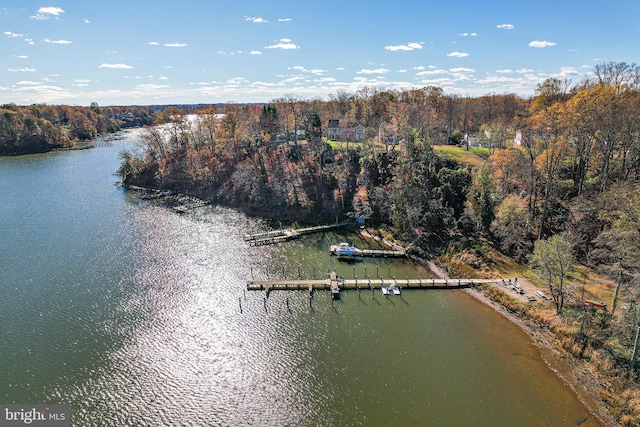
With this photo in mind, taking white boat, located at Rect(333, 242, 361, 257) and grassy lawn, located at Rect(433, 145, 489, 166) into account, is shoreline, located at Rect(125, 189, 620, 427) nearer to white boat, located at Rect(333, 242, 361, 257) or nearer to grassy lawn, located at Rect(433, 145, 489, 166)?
white boat, located at Rect(333, 242, 361, 257)

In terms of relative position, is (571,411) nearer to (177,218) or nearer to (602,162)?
(602,162)

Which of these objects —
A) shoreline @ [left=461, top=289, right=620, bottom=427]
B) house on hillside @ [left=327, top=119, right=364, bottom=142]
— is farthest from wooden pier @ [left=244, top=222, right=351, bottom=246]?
house on hillside @ [left=327, top=119, right=364, bottom=142]

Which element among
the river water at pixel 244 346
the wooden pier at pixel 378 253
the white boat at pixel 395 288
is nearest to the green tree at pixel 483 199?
the wooden pier at pixel 378 253

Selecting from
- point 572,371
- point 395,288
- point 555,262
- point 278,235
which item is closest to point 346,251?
point 395,288

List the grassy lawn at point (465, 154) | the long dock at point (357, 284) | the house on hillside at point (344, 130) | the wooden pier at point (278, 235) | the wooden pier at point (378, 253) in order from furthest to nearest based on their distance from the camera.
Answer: the house on hillside at point (344, 130) → the grassy lawn at point (465, 154) → the wooden pier at point (278, 235) → the wooden pier at point (378, 253) → the long dock at point (357, 284)

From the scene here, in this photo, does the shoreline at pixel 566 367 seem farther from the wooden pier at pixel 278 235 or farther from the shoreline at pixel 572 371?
the wooden pier at pixel 278 235

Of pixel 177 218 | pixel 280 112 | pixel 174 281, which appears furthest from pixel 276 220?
pixel 280 112
